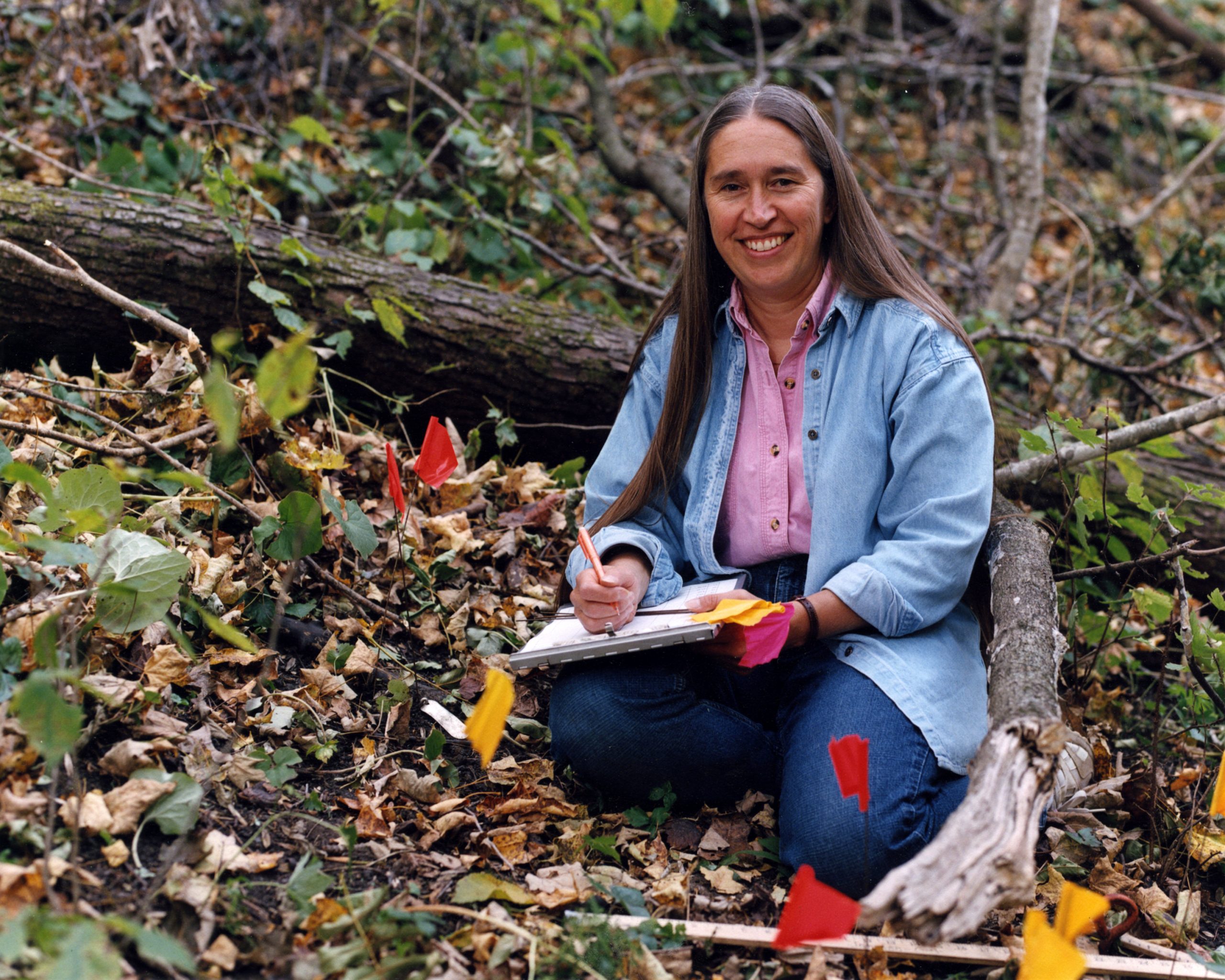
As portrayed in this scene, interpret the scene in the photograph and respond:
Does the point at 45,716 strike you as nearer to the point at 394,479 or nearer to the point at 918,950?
the point at 394,479

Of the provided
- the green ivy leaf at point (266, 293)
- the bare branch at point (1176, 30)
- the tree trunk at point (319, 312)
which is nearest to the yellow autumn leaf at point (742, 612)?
the tree trunk at point (319, 312)

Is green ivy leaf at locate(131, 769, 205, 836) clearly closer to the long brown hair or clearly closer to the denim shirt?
the denim shirt

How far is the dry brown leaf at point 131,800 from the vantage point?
1580 mm

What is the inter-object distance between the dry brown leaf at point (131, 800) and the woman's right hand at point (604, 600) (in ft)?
2.56

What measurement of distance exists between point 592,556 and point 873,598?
531 mm

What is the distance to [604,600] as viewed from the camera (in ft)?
6.45

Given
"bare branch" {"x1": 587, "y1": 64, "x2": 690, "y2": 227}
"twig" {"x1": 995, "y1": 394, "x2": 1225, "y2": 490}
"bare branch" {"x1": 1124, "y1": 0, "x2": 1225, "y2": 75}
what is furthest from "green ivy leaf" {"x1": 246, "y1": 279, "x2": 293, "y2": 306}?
"bare branch" {"x1": 1124, "y1": 0, "x2": 1225, "y2": 75}

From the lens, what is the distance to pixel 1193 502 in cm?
299

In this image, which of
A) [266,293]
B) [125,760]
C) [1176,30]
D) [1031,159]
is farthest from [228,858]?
[1176,30]

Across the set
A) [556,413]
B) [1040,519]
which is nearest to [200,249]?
[556,413]

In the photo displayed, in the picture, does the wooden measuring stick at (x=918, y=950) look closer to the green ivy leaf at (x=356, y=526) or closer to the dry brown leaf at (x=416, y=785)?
the dry brown leaf at (x=416, y=785)

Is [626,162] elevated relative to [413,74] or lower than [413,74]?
lower

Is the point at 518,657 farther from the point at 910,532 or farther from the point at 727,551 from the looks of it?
the point at 910,532

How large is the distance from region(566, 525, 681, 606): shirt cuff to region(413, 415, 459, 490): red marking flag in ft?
1.09
